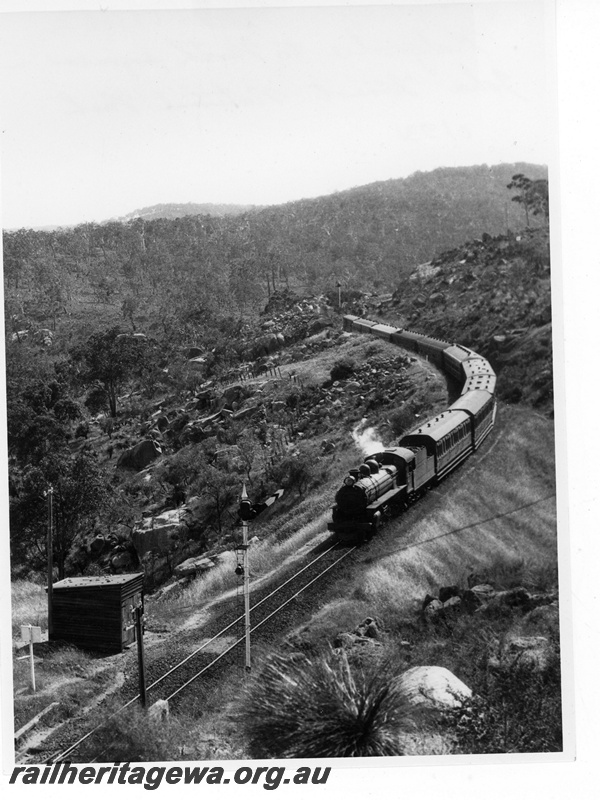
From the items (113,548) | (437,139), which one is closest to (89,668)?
(113,548)

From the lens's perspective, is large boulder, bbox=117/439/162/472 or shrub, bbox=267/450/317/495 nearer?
shrub, bbox=267/450/317/495

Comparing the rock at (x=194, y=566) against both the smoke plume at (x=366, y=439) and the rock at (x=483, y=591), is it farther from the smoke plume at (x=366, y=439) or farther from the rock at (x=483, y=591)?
the rock at (x=483, y=591)

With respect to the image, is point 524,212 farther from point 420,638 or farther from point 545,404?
point 420,638

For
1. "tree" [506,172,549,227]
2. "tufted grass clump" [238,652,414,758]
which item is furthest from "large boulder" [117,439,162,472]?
"tree" [506,172,549,227]

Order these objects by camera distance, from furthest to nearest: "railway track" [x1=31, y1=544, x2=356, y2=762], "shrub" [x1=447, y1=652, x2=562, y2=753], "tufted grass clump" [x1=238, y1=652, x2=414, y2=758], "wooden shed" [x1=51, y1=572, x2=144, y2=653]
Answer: "wooden shed" [x1=51, y1=572, x2=144, y2=653], "railway track" [x1=31, y1=544, x2=356, y2=762], "shrub" [x1=447, y1=652, x2=562, y2=753], "tufted grass clump" [x1=238, y1=652, x2=414, y2=758]

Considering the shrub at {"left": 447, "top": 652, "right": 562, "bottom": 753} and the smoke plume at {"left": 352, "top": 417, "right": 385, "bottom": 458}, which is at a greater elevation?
the smoke plume at {"left": 352, "top": 417, "right": 385, "bottom": 458}

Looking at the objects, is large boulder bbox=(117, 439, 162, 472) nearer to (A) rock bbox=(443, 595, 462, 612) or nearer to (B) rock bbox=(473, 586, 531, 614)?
(A) rock bbox=(443, 595, 462, 612)

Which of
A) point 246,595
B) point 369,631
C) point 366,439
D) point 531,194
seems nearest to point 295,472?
point 366,439

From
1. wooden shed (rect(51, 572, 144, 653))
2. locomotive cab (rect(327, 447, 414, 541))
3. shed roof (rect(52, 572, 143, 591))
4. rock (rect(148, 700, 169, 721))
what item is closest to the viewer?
rock (rect(148, 700, 169, 721))
